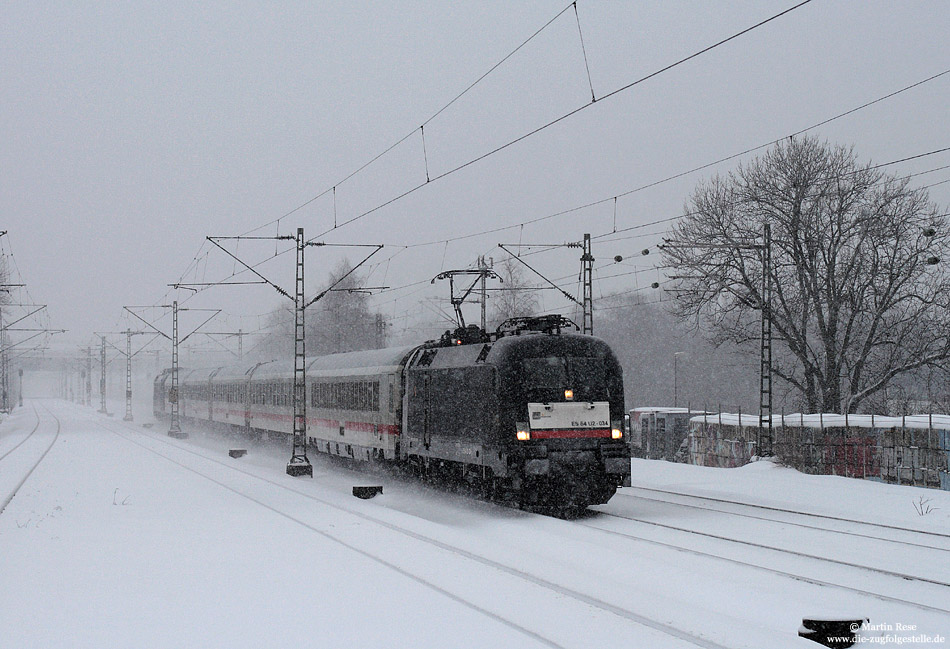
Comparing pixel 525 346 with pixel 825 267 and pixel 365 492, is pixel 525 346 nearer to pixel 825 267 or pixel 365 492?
pixel 365 492

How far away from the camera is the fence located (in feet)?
69.9

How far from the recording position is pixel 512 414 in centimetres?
1582

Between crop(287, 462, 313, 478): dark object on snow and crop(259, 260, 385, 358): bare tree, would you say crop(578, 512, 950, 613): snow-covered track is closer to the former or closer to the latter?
crop(287, 462, 313, 478): dark object on snow

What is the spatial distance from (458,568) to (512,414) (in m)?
5.14

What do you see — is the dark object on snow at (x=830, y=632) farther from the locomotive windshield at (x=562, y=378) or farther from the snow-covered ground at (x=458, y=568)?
the locomotive windshield at (x=562, y=378)

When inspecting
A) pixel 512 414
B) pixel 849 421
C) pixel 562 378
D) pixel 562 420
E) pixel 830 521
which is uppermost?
pixel 562 378

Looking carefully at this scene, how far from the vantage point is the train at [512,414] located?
15.7 meters

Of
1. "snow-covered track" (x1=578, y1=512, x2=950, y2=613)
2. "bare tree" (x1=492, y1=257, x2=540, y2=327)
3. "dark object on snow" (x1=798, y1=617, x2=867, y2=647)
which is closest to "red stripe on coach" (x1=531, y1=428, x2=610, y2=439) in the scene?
"snow-covered track" (x1=578, y1=512, x2=950, y2=613)

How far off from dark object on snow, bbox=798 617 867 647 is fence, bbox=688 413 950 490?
15199 millimetres

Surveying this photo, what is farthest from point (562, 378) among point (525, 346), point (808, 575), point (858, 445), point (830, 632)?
point (858, 445)

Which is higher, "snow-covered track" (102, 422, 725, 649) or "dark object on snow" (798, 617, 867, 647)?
"dark object on snow" (798, 617, 867, 647)

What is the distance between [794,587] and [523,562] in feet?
10.7

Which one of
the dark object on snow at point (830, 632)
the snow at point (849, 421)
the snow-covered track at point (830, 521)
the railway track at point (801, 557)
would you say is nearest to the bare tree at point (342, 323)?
the snow at point (849, 421)

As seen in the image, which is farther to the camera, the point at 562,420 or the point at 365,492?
the point at 365,492
